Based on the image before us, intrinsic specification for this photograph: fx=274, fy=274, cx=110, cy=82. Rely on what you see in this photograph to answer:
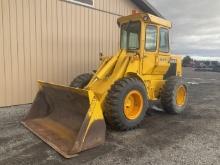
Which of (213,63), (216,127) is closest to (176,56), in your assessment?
(216,127)

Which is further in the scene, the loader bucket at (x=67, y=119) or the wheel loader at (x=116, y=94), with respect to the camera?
the wheel loader at (x=116, y=94)

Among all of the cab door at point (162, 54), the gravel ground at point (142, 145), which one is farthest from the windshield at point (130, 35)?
the gravel ground at point (142, 145)

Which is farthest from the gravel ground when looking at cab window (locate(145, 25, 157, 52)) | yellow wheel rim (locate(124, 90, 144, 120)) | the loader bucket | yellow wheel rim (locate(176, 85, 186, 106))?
cab window (locate(145, 25, 157, 52))

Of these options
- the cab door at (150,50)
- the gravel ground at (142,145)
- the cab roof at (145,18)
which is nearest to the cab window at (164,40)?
the cab roof at (145,18)

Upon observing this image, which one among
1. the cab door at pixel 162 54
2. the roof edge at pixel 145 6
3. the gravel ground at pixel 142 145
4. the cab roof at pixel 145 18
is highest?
the roof edge at pixel 145 6

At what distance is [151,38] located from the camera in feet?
22.2

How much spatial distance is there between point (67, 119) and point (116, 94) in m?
1.15

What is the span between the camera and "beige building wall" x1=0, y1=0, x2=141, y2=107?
25.9 feet

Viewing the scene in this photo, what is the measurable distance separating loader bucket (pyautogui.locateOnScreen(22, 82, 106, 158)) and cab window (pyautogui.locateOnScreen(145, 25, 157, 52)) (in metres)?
2.39

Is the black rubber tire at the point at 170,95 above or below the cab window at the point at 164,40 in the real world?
below

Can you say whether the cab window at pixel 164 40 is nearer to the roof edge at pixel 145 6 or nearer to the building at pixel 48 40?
the building at pixel 48 40

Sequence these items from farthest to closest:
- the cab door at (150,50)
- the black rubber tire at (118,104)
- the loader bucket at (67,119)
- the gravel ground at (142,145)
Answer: the cab door at (150,50) → the black rubber tire at (118,104) → the loader bucket at (67,119) → the gravel ground at (142,145)

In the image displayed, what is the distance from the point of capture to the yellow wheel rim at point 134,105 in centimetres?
598

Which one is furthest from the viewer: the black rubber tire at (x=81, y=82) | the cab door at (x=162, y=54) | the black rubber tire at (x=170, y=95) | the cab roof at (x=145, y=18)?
the black rubber tire at (x=170, y=95)
